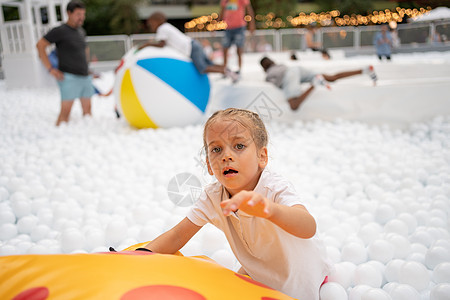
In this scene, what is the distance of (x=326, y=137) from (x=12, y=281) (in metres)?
2.52

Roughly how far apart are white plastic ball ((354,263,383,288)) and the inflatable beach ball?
7.97 feet

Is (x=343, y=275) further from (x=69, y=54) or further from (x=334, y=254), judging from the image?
(x=69, y=54)

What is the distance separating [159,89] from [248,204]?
2710 millimetres

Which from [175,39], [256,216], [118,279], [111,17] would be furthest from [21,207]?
[111,17]

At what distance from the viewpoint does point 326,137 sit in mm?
3012

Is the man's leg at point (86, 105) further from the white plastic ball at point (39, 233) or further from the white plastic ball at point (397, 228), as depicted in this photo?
the white plastic ball at point (397, 228)

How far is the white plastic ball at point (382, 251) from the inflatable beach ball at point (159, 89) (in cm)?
233

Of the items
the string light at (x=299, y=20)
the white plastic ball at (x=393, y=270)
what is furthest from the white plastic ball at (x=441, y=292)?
the string light at (x=299, y=20)

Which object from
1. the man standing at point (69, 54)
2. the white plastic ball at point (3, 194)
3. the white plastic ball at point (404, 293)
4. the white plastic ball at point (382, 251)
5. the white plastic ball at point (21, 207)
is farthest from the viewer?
the man standing at point (69, 54)

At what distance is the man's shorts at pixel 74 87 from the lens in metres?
3.98

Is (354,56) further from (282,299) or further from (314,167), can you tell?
(282,299)

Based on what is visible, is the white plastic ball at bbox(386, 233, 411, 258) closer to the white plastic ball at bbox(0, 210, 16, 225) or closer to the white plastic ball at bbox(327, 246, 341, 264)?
the white plastic ball at bbox(327, 246, 341, 264)

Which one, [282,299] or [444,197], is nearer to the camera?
[282,299]

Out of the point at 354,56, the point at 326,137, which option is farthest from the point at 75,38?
the point at 354,56
